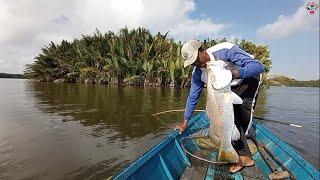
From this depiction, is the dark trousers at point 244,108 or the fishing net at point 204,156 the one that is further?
the dark trousers at point 244,108

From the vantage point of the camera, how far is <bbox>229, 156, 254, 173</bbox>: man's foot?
4.07m

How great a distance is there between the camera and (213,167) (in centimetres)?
427

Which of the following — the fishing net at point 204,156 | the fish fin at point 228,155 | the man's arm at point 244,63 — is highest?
the man's arm at point 244,63

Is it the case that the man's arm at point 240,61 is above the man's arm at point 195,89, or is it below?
above

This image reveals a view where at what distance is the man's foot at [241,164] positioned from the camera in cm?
407

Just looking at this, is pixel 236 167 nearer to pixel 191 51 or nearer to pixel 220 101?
pixel 220 101

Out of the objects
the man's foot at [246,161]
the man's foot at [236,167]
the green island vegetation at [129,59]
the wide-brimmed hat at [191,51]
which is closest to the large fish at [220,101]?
the wide-brimmed hat at [191,51]

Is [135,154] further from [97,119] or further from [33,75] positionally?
[33,75]

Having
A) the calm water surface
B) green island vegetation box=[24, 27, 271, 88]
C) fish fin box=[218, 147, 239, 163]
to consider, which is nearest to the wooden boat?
fish fin box=[218, 147, 239, 163]

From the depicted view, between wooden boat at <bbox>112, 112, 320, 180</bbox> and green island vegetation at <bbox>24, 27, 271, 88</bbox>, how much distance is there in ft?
75.7

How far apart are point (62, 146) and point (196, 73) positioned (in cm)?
391

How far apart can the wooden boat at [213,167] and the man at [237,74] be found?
28 cm

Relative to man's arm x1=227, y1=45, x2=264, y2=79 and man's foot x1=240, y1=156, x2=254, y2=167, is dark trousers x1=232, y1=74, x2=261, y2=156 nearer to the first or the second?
man's foot x1=240, y1=156, x2=254, y2=167

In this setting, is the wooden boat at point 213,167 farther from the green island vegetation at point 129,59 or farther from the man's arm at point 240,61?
the green island vegetation at point 129,59
